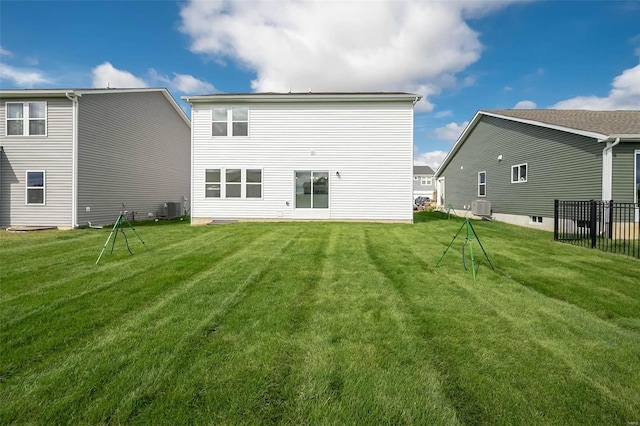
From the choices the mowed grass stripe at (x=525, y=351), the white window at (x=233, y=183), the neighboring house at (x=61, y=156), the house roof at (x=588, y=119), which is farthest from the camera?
the white window at (x=233, y=183)

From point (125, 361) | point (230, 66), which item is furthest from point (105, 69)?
point (125, 361)

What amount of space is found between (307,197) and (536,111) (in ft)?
44.3

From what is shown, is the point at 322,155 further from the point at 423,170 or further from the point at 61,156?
the point at 423,170

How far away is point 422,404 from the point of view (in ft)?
7.43

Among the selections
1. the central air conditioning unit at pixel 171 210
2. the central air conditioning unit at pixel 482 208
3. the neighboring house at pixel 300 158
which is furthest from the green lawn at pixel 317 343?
the central air conditioning unit at pixel 171 210

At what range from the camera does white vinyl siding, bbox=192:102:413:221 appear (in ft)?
48.2

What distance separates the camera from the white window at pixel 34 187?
1316cm

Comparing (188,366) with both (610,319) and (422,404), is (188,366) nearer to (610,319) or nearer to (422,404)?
(422,404)

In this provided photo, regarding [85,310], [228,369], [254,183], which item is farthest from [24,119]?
[228,369]

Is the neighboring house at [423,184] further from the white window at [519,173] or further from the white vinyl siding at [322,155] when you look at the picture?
the white vinyl siding at [322,155]

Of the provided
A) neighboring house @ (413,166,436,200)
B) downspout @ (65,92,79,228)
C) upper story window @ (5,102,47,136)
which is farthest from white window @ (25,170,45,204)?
neighboring house @ (413,166,436,200)

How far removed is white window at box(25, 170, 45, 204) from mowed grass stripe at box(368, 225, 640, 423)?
16240mm

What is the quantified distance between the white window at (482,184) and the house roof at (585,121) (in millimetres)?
3480

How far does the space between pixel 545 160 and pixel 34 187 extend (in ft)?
75.1
